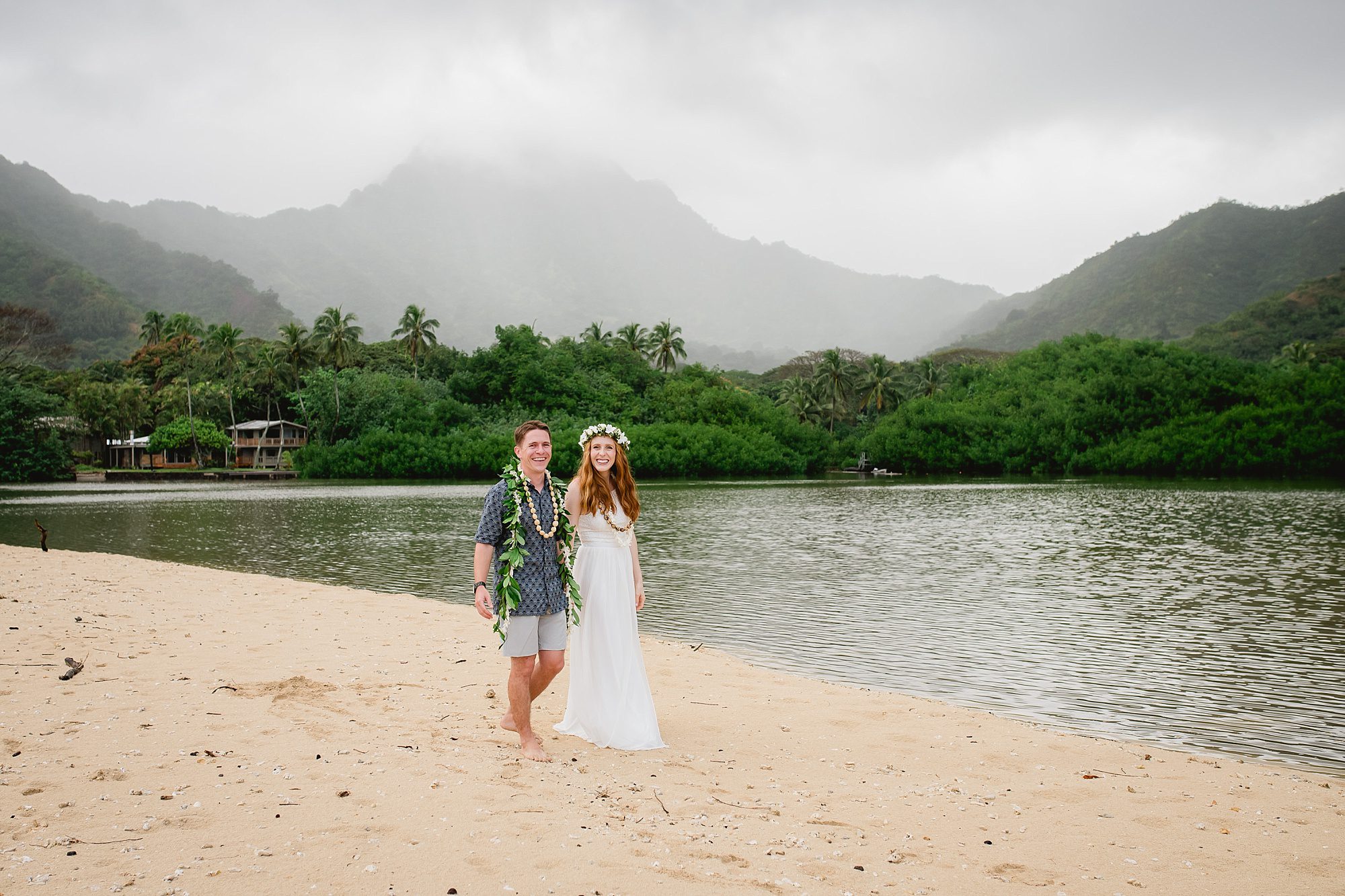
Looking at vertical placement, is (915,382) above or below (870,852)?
above

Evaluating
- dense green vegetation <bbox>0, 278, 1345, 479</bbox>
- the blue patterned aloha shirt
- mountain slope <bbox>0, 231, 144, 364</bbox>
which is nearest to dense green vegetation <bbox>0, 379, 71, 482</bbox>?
dense green vegetation <bbox>0, 278, 1345, 479</bbox>

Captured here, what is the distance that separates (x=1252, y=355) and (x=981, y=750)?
11213cm

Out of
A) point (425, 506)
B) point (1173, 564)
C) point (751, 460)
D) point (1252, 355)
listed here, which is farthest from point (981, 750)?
point (1252, 355)

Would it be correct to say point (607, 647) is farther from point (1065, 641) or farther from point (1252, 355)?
point (1252, 355)

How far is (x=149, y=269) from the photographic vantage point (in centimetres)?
17625

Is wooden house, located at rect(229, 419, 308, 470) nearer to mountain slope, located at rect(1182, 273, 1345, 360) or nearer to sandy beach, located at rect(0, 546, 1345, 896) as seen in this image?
sandy beach, located at rect(0, 546, 1345, 896)

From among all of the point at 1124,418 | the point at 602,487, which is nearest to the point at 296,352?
the point at 1124,418

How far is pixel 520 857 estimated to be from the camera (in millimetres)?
3820

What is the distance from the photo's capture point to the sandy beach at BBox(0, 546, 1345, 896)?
3.67 m

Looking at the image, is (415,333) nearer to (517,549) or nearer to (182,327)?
(182,327)

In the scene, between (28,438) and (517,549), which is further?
(28,438)

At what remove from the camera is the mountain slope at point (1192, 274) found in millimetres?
139250

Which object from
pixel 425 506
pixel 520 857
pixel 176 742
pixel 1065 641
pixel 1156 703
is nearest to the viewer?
pixel 520 857

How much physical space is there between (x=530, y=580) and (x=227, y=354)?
268 feet
